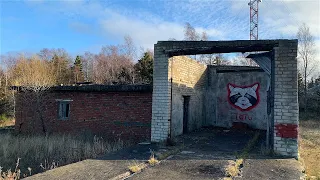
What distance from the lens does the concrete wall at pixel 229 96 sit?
46.3 feet

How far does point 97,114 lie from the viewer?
1227cm

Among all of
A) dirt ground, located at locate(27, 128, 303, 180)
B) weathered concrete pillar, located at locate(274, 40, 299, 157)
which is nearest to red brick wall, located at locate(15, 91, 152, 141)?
dirt ground, located at locate(27, 128, 303, 180)

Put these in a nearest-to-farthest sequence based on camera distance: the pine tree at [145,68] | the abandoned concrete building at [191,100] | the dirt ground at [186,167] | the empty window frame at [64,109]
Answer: the dirt ground at [186,167] < the abandoned concrete building at [191,100] < the empty window frame at [64,109] < the pine tree at [145,68]

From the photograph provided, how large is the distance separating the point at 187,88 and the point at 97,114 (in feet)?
14.0

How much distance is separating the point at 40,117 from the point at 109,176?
1020 cm

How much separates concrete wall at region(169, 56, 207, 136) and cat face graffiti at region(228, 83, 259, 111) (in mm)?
1632

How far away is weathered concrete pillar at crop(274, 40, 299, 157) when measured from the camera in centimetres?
699

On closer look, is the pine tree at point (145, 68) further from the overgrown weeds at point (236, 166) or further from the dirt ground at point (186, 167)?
the overgrown weeds at point (236, 166)

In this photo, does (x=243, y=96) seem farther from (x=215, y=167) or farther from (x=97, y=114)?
(x=215, y=167)

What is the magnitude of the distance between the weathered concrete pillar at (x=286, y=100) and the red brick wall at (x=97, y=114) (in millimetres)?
5313

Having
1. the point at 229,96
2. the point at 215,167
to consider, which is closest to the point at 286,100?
the point at 215,167

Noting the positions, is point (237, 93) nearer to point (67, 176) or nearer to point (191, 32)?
point (67, 176)

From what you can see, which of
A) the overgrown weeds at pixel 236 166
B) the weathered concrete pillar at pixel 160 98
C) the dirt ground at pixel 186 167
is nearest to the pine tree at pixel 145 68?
the weathered concrete pillar at pixel 160 98

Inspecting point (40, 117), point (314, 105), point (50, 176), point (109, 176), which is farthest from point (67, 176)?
point (314, 105)
